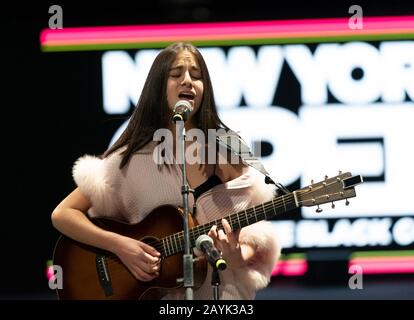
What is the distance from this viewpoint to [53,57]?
21.8 feet

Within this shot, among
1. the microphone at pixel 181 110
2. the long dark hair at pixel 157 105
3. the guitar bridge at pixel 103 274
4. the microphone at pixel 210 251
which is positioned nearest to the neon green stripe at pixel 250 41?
the long dark hair at pixel 157 105

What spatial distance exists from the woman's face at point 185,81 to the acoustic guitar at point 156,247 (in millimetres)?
468

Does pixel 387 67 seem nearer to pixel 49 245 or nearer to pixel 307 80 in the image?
pixel 307 80

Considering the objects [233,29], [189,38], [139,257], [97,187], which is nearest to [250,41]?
[233,29]

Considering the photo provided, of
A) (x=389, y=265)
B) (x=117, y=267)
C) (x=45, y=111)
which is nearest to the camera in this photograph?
(x=117, y=267)

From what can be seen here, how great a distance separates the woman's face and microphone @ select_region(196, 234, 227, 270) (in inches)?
26.2

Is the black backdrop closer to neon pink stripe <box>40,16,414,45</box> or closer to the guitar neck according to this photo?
neon pink stripe <box>40,16,414,45</box>

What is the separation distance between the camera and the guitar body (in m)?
4.05

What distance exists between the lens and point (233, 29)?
6570 mm

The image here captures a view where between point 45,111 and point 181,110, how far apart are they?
124 inches

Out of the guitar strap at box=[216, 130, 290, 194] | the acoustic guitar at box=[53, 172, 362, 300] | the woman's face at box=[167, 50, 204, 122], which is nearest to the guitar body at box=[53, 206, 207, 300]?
the acoustic guitar at box=[53, 172, 362, 300]

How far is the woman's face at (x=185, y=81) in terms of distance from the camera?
13.3ft

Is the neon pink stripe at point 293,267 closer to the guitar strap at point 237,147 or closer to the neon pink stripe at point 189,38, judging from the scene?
the neon pink stripe at point 189,38

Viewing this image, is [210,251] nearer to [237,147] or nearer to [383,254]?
[237,147]
